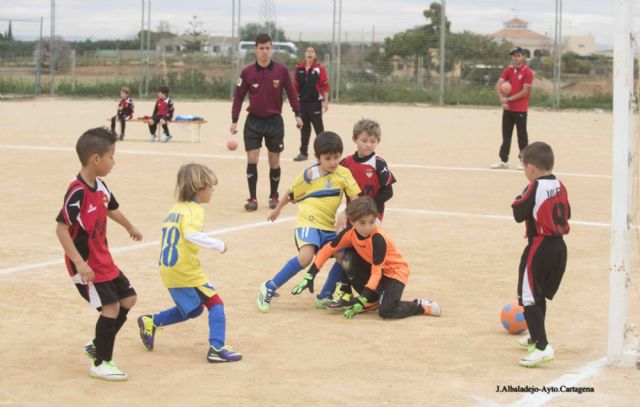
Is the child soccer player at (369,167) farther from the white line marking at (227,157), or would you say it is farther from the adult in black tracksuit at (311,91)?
the adult in black tracksuit at (311,91)

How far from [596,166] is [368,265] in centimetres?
1139

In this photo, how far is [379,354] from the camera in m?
6.70

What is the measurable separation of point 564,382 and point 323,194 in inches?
114

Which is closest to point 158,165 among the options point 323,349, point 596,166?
point 596,166

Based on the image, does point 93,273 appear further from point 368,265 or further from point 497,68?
point 497,68

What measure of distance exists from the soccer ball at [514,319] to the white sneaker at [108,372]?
266cm

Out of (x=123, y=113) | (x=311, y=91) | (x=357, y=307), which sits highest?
(x=311, y=91)

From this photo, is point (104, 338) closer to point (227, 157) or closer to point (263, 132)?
point (263, 132)

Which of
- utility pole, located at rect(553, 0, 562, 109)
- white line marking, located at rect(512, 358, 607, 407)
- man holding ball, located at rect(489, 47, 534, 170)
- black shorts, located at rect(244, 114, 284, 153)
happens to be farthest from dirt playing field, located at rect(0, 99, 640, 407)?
utility pole, located at rect(553, 0, 562, 109)

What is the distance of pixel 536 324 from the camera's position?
21.2ft

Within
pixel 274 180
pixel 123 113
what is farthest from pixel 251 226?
pixel 123 113

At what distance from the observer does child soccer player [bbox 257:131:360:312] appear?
27.0 ft

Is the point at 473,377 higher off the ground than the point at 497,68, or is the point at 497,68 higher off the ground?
the point at 497,68

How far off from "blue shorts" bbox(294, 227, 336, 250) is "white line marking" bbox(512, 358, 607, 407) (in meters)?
2.55
